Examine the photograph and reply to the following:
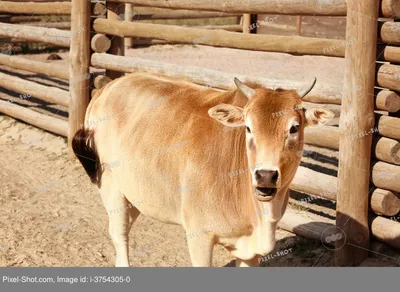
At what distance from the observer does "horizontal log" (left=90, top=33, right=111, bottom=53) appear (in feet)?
27.7

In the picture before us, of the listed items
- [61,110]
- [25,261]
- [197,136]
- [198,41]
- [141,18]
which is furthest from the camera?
[141,18]

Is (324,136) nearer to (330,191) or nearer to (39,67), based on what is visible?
(330,191)

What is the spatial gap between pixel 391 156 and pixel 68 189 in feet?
12.4

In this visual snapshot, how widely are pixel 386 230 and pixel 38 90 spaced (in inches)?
221

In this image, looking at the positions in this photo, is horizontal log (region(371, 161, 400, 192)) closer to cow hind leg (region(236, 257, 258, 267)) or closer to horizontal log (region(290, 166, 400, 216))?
horizontal log (region(290, 166, 400, 216))

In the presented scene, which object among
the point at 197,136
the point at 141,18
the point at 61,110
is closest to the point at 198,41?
the point at 197,136

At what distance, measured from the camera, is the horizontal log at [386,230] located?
18.5 ft

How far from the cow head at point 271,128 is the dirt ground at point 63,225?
5.81ft

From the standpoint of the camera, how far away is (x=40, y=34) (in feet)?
31.4

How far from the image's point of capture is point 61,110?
11.0 m

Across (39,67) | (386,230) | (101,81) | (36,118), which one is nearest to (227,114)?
(386,230)

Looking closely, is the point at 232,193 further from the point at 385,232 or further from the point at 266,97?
the point at 385,232

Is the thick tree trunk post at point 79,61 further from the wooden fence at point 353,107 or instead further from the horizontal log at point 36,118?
the wooden fence at point 353,107

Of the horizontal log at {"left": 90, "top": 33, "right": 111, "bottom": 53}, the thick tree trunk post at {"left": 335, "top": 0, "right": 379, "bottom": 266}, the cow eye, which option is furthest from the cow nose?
the horizontal log at {"left": 90, "top": 33, "right": 111, "bottom": 53}
